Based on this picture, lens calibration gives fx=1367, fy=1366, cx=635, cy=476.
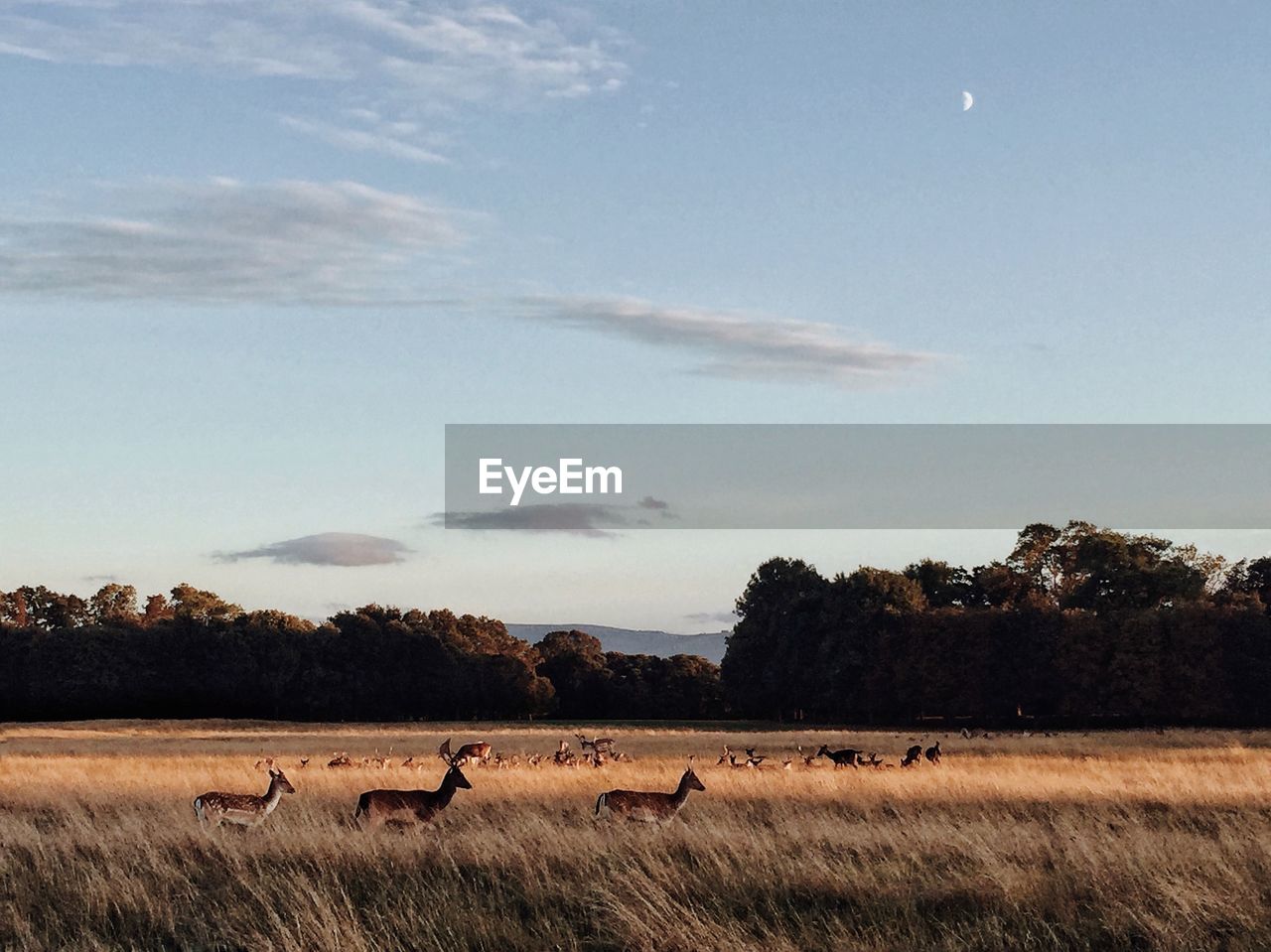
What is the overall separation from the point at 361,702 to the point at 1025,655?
48182mm

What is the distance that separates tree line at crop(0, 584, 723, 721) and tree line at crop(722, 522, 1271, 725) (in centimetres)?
1701

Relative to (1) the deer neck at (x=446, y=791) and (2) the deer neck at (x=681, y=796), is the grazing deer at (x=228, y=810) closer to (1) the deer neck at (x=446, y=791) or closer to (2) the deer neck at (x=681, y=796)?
(1) the deer neck at (x=446, y=791)

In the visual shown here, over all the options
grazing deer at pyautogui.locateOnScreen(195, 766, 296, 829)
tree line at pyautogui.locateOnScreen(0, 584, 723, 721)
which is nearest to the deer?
grazing deer at pyautogui.locateOnScreen(195, 766, 296, 829)

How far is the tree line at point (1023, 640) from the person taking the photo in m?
66.7

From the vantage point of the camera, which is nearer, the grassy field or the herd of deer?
the grassy field

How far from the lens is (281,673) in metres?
96.3

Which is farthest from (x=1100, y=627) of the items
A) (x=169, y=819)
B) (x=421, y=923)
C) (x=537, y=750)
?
(x=421, y=923)

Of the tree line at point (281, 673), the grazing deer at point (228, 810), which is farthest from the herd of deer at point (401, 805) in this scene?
the tree line at point (281, 673)

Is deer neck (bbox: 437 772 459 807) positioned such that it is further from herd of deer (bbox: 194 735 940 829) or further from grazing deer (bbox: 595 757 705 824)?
grazing deer (bbox: 595 757 705 824)

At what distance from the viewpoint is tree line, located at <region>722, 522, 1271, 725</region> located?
66.7 metres

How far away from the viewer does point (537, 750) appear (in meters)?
46.5

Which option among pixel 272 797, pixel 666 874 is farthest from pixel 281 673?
pixel 666 874

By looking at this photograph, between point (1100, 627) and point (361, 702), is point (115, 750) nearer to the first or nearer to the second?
point (1100, 627)

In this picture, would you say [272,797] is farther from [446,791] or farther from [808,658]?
[808,658]
